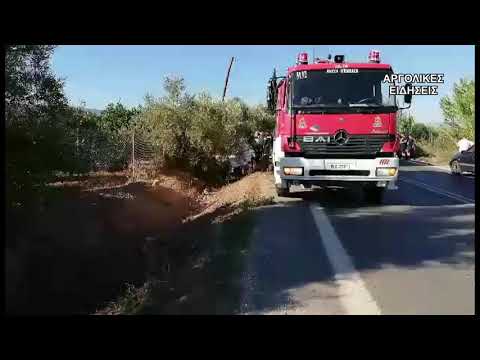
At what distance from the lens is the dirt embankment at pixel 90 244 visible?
6.66m

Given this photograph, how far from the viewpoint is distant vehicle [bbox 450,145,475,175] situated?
16312 millimetres

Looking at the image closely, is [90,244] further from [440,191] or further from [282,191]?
[440,191]

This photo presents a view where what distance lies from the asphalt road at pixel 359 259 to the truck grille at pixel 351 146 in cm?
110

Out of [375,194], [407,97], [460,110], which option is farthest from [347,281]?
[460,110]

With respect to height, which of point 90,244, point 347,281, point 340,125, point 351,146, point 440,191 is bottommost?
point 90,244

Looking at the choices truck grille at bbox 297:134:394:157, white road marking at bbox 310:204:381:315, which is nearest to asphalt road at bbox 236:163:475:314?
white road marking at bbox 310:204:381:315

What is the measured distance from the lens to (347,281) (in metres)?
4.73

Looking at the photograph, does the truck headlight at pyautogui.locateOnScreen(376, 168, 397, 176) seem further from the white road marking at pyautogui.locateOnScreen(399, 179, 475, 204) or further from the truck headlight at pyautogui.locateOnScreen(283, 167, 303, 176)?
the white road marking at pyautogui.locateOnScreen(399, 179, 475, 204)

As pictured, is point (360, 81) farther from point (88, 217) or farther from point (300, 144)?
point (88, 217)

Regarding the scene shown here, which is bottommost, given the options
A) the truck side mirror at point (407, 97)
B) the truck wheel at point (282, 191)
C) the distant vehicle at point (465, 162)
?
the truck wheel at point (282, 191)

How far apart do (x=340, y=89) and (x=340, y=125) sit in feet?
2.30

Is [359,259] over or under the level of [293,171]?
under

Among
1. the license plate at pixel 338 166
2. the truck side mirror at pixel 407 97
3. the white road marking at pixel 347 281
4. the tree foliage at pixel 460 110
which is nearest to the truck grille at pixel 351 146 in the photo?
the license plate at pixel 338 166

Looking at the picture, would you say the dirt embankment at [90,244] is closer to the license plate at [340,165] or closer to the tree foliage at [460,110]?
the license plate at [340,165]
